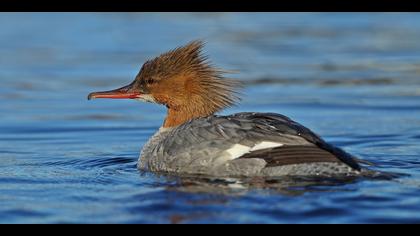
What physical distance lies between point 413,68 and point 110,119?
5.37 meters

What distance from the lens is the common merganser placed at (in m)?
8.04

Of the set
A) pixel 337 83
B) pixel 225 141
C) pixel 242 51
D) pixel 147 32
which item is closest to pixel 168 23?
pixel 147 32

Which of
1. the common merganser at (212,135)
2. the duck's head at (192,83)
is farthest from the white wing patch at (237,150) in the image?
the duck's head at (192,83)

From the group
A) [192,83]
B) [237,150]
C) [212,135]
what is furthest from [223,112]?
[237,150]

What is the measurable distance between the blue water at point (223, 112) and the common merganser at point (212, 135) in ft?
0.58

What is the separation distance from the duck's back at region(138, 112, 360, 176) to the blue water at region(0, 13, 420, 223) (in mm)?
154

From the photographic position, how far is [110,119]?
1238 cm

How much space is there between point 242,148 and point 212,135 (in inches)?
14.2

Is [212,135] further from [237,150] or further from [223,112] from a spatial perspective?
[223,112]

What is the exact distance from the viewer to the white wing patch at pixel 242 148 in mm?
8109

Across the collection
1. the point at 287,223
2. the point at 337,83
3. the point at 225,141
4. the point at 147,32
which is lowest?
the point at 287,223

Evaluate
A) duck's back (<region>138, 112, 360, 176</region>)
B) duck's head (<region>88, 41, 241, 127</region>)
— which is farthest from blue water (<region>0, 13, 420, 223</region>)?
duck's head (<region>88, 41, 241, 127</region>)

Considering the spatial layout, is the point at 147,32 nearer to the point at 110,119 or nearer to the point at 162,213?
the point at 110,119

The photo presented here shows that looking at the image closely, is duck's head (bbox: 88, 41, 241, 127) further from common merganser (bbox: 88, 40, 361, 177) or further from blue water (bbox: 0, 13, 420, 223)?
blue water (bbox: 0, 13, 420, 223)
